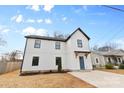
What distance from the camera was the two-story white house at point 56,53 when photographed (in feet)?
32.8

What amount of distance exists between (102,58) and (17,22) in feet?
58.0

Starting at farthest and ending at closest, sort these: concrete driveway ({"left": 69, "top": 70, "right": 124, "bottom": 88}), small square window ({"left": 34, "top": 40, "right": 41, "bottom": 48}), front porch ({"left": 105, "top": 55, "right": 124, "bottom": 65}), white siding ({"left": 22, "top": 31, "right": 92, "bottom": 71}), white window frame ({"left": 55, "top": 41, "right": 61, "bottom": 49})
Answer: front porch ({"left": 105, "top": 55, "right": 124, "bottom": 65}) → white window frame ({"left": 55, "top": 41, "right": 61, "bottom": 49}) → small square window ({"left": 34, "top": 40, "right": 41, "bottom": 48}) → white siding ({"left": 22, "top": 31, "right": 92, "bottom": 71}) → concrete driveway ({"left": 69, "top": 70, "right": 124, "bottom": 88})

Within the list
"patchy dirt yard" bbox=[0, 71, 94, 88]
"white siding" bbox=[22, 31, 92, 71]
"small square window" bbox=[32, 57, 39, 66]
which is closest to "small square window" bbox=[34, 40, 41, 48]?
"white siding" bbox=[22, 31, 92, 71]

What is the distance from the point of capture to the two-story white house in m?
9.99

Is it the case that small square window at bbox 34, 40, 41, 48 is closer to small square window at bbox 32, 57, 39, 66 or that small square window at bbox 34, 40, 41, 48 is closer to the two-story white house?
the two-story white house

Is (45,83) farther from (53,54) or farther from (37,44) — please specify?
(37,44)

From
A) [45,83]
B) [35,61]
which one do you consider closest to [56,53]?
[35,61]

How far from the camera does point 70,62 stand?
10.9m

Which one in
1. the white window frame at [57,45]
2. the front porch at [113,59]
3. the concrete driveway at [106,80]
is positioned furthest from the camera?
the front porch at [113,59]

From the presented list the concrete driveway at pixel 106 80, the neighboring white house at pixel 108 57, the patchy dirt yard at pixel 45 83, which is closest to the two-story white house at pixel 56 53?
the patchy dirt yard at pixel 45 83

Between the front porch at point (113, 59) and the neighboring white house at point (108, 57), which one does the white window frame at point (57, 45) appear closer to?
the neighboring white house at point (108, 57)

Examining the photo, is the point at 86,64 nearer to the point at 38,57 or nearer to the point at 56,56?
the point at 56,56

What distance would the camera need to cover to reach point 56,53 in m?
11.0
